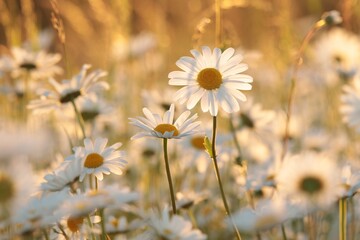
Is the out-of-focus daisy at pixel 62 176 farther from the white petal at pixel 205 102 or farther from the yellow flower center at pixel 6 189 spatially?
the white petal at pixel 205 102

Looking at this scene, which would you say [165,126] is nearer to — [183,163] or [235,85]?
[235,85]

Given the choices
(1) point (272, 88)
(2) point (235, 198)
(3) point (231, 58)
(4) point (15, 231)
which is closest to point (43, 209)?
(4) point (15, 231)

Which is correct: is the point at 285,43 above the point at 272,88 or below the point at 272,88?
below

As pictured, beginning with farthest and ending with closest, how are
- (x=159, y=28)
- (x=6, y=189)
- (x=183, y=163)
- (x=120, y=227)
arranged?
(x=159, y=28) → (x=183, y=163) → (x=120, y=227) → (x=6, y=189)

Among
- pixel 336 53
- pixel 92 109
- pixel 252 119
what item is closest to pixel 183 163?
pixel 252 119

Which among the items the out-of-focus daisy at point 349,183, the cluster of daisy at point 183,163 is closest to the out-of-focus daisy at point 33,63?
the cluster of daisy at point 183,163

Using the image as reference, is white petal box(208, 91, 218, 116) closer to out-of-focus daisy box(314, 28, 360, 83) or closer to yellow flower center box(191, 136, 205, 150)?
yellow flower center box(191, 136, 205, 150)

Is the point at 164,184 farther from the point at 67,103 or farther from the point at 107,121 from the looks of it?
the point at 67,103
